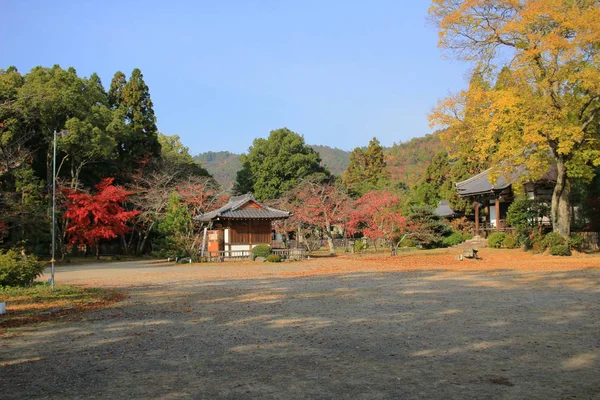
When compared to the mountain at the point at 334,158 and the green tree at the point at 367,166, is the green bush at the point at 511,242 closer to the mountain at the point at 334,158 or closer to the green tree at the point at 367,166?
the green tree at the point at 367,166

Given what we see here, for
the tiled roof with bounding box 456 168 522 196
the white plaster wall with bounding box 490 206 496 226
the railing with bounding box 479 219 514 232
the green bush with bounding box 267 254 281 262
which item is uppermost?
the tiled roof with bounding box 456 168 522 196

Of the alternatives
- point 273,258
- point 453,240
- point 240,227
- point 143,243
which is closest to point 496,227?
point 453,240

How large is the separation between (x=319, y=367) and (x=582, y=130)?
19761 millimetres

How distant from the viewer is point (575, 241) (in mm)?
22781

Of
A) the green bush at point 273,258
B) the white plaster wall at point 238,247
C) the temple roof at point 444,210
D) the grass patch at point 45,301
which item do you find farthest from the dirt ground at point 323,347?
the temple roof at point 444,210

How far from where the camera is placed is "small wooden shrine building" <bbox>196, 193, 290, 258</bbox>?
95.2 feet

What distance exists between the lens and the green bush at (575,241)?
22.8 m

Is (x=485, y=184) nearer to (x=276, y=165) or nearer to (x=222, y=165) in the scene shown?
(x=276, y=165)

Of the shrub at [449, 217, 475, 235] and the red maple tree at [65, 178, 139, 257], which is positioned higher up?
the red maple tree at [65, 178, 139, 257]

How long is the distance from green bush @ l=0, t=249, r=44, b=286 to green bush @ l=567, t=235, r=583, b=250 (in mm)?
22097

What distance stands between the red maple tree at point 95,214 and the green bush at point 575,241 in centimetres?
2620

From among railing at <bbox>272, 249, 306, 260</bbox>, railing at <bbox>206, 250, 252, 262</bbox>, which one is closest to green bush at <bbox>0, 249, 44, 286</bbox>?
railing at <bbox>206, 250, 252, 262</bbox>

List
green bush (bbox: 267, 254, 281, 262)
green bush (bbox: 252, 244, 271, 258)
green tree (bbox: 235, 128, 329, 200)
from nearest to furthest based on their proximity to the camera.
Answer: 1. green bush (bbox: 267, 254, 281, 262)
2. green bush (bbox: 252, 244, 271, 258)
3. green tree (bbox: 235, 128, 329, 200)

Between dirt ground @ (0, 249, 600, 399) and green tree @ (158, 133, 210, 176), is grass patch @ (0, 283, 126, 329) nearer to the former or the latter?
dirt ground @ (0, 249, 600, 399)
